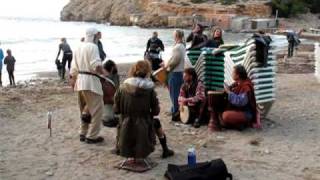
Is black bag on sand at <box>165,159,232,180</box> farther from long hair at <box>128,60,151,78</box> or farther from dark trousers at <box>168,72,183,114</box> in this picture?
dark trousers at <box>168,72,183,114</box>

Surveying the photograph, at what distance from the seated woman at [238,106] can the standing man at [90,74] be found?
80.2 inches

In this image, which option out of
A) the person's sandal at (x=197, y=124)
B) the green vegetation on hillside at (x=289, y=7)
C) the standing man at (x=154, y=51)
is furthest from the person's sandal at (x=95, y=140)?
the green vegetation on hillside at (x=289, y=7)

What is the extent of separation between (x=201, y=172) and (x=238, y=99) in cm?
267

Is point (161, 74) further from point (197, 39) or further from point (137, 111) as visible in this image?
point (137, 111)

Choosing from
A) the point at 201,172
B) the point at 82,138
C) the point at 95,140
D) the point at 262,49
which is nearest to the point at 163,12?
the point at 262,49

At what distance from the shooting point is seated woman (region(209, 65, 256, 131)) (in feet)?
31.2

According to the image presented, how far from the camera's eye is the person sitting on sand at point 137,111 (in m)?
7.45

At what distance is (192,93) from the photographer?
10039 mm

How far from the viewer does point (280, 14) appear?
276 ft

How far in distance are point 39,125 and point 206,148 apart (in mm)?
3286

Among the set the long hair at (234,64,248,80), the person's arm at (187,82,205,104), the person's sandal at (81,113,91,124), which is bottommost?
the person's sandal at (81,113,91,124)

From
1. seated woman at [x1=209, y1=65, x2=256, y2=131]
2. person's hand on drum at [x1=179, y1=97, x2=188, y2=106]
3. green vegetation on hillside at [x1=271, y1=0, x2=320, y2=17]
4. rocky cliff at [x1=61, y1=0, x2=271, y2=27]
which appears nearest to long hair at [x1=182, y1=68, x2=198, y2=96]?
person's hand on drum at [x1=179, y1=97, x2=188, y2=106]

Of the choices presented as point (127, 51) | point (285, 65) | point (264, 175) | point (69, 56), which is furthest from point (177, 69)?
point (127, 51)

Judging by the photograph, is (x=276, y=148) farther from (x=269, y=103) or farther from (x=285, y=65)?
(x=285, y=65)
